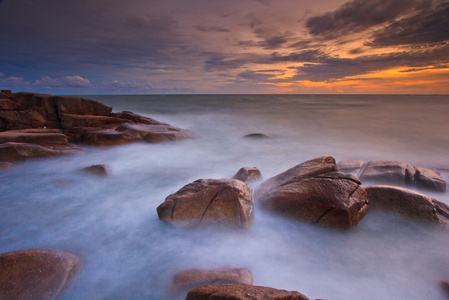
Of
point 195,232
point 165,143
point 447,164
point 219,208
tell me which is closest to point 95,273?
point 195,232

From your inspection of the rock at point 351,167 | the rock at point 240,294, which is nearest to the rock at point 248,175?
the rock at point 351,167

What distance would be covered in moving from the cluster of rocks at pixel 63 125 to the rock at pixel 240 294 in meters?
8.44

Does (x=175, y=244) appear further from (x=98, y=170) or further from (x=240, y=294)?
(x=98, y=170)

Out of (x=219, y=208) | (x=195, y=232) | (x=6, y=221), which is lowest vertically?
(x=6, y=221)

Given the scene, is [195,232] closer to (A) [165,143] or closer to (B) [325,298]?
(B) [325,298]

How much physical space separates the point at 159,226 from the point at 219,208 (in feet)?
4.32

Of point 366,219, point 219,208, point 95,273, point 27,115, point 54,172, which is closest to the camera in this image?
point 95,273

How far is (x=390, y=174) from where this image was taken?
552cm

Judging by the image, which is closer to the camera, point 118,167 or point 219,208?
point 219,208

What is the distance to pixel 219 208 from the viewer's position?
12.6ft

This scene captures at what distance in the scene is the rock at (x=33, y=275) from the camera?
2.44 metres

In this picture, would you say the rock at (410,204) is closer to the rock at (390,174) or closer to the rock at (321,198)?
the rock at (321,198)

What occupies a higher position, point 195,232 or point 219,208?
point 219,208

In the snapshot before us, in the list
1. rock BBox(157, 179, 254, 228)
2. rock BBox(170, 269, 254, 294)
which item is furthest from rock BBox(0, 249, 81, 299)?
rock BBox(157, 179, 254, 228)
